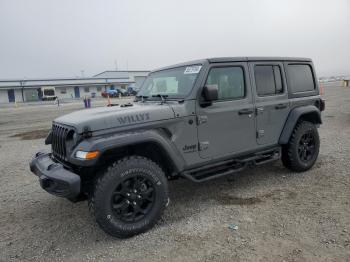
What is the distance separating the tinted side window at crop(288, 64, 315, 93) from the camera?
529 centimetres

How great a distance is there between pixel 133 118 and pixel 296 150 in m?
3.05

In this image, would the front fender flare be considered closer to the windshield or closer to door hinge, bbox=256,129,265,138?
the windshield

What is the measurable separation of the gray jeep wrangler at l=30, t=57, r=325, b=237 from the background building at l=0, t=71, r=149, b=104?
147 feet

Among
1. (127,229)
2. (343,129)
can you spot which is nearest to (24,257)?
(127,229)

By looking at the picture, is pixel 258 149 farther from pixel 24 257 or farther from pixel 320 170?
pixel 24 257

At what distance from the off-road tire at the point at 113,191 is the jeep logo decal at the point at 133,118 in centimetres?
41

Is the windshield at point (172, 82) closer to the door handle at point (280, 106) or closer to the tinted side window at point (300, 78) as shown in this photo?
the door handle at point (280, 106)

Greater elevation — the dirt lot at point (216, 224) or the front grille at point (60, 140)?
the front grille at point (60, 140)

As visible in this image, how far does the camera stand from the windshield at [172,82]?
4180 millimetres

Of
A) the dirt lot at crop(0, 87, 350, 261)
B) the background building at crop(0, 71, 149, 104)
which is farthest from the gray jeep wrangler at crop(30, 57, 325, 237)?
the background building at crop(0, 71, 149, 104)

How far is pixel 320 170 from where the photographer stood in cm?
552

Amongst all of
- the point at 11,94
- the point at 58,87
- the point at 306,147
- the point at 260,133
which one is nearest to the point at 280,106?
the point at 260,133

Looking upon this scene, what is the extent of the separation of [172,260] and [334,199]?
2.51 metres

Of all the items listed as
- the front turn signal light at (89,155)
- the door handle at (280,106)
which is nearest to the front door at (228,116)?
the door handle at (280,106)
